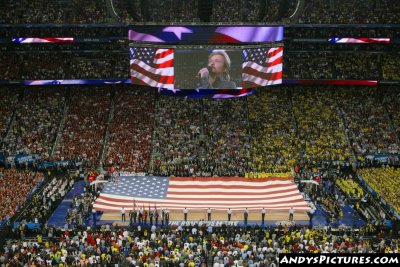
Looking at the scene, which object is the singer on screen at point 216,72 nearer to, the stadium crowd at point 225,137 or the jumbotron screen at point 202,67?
the jumbotron screen at point 202,67

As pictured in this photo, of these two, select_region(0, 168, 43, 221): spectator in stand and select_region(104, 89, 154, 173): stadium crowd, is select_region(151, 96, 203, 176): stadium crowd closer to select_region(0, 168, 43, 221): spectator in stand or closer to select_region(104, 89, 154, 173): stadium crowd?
select_region(104, 89, 154, 173): stadium crowd

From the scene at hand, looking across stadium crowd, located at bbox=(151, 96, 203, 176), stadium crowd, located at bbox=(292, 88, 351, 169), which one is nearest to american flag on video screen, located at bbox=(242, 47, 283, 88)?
stadium crowd, located at bbox=(292, 88, 351, 169)

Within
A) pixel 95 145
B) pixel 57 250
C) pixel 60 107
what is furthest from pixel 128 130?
pixel 57 250

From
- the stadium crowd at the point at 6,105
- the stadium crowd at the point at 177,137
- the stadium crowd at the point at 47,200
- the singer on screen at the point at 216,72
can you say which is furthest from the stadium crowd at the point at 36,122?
the singer on screen at the point at 216,72

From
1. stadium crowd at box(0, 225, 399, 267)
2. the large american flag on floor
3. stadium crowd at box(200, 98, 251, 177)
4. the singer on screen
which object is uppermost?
the singer on screen

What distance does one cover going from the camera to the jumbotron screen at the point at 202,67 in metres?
35.8

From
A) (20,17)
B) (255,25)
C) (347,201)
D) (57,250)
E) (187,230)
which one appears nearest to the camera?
(57,250)

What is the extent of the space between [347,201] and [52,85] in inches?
1058

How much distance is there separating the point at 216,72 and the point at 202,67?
1012 millimetres

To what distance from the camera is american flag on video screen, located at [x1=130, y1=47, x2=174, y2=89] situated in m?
35.9

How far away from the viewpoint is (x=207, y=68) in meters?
35.9

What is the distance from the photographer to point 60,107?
43.7m

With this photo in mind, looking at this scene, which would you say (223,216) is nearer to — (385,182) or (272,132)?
(385,182)

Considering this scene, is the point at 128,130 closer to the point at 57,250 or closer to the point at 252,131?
the point at 252,131
